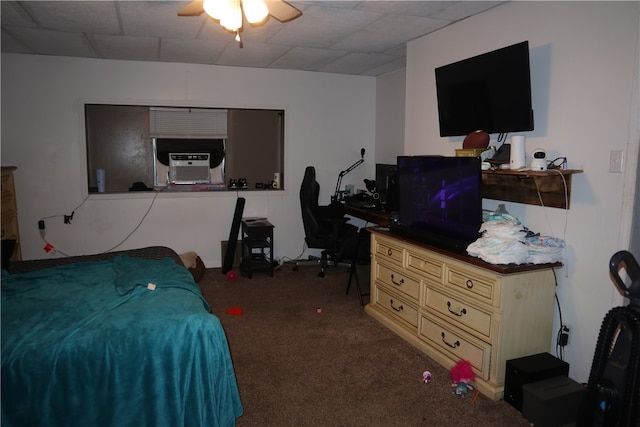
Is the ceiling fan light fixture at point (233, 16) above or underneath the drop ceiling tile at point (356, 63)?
underneath

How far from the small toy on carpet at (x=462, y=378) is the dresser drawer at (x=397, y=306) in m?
0.57

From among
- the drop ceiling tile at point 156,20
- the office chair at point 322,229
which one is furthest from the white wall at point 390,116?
the drop ceiling tile at point 156,20

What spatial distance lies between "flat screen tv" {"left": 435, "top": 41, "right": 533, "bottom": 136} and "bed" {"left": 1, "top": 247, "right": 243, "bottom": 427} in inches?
90.0

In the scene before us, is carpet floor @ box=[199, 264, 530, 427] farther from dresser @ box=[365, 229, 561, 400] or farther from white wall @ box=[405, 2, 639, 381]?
white wall @ box=[405, 2, 639, 381]

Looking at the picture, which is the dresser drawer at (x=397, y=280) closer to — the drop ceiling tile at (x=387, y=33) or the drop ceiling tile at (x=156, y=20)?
the drop ceiling tile at (x=387, y=33)

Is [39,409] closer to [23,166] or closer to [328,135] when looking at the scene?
[23,166]

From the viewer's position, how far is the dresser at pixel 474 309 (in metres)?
2.55

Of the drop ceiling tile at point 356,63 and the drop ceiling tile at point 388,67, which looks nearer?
the drop ceiling tile at point 356,63

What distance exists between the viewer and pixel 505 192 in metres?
3.10

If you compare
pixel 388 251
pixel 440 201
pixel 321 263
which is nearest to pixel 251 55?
pixel 321 263

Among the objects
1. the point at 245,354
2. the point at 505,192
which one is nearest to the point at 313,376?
the point at 245,354

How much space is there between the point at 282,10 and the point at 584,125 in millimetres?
1905

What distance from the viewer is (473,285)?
2.70 meters

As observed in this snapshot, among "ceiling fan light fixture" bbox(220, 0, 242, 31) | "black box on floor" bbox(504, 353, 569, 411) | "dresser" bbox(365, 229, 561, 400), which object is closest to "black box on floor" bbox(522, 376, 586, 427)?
"black box on floor" bbox(504, 353, 569, 411)
